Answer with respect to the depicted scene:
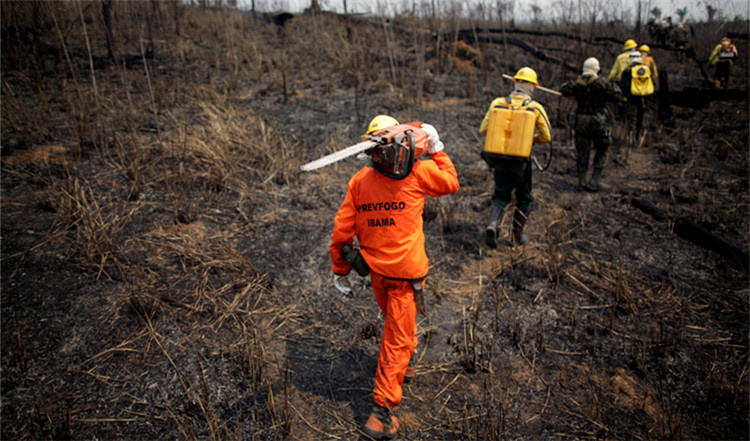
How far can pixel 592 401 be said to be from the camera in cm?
256

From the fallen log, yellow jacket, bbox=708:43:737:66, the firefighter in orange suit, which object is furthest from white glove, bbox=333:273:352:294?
yellow jacket, bbox=708:43:737:66

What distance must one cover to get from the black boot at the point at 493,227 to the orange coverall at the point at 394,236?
2.00 metres

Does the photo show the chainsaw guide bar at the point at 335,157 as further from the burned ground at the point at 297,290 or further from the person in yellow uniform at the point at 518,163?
the person in yellow uniform at the point at 518,163

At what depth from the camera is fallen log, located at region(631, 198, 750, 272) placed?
3.85 m

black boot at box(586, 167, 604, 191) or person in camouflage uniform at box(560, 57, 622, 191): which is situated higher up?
person in camouflage uniform at box(560, 57, 622, 191)

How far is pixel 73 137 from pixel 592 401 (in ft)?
21.1

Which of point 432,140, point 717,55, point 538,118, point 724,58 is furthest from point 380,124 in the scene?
point 717,55

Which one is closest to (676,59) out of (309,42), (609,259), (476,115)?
(476,115)

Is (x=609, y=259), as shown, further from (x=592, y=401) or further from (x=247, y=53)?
(x=247, y=53)

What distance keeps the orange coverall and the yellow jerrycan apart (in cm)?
183

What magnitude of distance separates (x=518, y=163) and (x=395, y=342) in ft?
8.17

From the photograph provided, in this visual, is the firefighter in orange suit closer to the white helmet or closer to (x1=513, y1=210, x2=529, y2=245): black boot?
(x1=513, y1=210, x2=529, y2=245): black boot

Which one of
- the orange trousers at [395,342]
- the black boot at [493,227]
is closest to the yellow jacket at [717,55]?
the black boot at [493,227]

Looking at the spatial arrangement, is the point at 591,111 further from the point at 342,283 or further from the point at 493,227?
the point at 342,283
